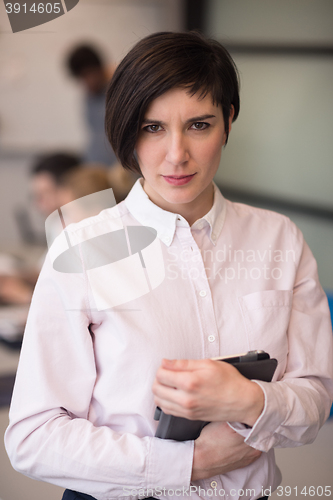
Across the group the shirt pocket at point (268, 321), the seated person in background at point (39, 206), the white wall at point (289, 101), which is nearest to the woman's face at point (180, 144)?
the shirt pocket at point (268, 321)

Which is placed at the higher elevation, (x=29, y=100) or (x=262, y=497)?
(x=29, y=100)

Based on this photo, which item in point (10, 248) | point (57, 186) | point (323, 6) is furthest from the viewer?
point (323, 6)

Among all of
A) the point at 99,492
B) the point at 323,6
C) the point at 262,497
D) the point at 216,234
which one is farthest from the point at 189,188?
the point at 323,6

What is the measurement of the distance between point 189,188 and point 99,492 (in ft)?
1.94

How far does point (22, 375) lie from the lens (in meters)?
0.84

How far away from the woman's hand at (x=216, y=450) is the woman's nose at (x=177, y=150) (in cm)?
51

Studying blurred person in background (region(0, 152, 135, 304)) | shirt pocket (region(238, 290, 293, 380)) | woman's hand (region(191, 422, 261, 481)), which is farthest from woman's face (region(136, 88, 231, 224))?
blurred person in background (region(0, 152, 135, 304))

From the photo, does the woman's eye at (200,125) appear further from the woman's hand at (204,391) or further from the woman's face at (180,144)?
the woman's hand at (204,391)

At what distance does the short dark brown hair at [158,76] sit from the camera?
825 millimetres

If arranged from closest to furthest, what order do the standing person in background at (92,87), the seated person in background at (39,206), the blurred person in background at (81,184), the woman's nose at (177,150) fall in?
the woman's nose at (177,150)
the blurred person in background at (81,184)
the seated person in background at (39,206)
the standing person in background at (92,87)

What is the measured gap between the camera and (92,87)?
115 inches

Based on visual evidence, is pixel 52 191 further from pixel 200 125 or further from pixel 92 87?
pixel 92 87

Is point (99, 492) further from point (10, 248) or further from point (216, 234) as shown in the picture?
point (10, 248)

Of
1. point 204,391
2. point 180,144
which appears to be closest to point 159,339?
point 204,391
